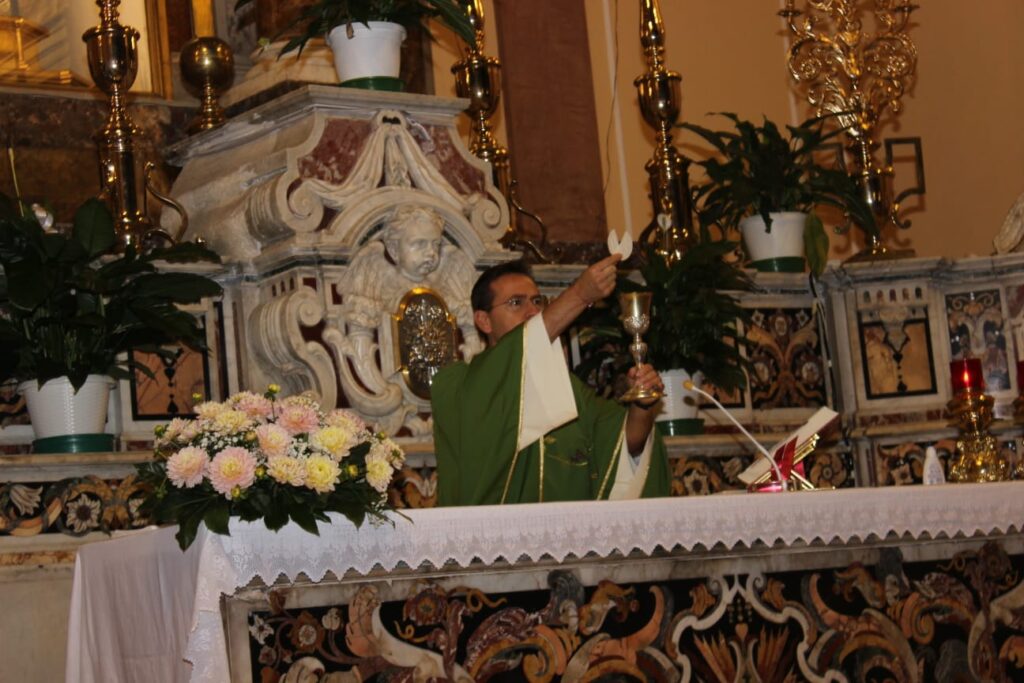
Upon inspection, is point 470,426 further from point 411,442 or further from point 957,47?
point 957,47

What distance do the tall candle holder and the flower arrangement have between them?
270 centimetres

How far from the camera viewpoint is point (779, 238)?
8875 mm

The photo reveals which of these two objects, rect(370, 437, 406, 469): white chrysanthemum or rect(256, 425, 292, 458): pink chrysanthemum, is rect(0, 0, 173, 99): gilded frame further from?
rect(256, 425, 292, 458): pink chrysanthemum

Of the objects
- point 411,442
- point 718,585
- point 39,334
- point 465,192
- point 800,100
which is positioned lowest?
point 718,585

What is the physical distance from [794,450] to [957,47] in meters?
6.17

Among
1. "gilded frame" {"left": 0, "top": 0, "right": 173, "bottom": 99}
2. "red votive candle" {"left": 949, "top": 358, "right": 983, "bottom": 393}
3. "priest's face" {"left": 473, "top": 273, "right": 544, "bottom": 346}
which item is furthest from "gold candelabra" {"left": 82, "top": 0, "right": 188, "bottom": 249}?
"red votive candle" {"left": 949, "top": 358, "right": 983, "bottom": 393}

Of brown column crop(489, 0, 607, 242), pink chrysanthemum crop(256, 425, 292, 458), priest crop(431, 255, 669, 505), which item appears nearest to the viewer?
pink chrysanthemum crop(256, 425, 292, 458)

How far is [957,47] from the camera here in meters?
11.9

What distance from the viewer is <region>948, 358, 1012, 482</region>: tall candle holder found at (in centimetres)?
723

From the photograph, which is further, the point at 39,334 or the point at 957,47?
the point at 957,47

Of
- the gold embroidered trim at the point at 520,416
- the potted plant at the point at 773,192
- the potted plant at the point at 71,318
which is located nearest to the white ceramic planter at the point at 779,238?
the potted plant at the point at 773,192

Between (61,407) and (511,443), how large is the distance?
1607 millimetres

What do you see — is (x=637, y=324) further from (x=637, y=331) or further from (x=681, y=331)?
(x=681, y=331)

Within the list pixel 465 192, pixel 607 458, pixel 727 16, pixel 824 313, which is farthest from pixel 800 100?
pixel 607 458
